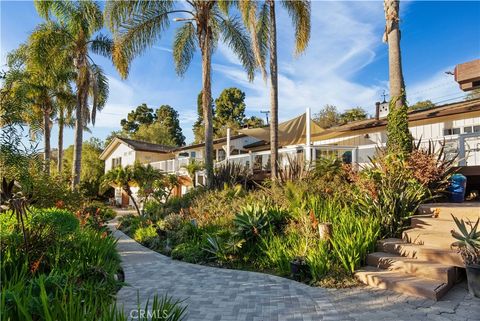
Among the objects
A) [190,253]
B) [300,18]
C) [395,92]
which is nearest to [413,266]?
[190,253]

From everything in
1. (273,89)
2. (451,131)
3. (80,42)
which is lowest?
(451,131)

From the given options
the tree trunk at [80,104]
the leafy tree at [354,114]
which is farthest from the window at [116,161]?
Result: the leafy tree at [354,114]

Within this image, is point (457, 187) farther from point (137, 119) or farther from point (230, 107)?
point (137, 119)

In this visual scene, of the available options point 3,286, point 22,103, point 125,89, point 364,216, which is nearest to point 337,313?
point 364,216

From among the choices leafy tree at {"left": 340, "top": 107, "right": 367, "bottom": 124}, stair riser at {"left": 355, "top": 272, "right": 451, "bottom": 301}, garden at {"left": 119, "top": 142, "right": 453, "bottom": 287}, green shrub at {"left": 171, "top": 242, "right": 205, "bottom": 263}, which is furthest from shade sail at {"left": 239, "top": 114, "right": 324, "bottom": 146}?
leafy tree at {"left": 340, "top": 107, "right": 367, "bottom": 124}

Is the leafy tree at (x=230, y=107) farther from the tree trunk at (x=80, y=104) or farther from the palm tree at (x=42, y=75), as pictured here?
the tree trunk at (x=80, y=104)

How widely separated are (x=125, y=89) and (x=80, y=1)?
21.8ft

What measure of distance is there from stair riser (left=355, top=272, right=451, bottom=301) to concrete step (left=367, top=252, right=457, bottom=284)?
0.21m

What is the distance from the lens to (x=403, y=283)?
5551 mm

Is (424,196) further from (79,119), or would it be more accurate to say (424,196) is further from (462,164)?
(79,119)

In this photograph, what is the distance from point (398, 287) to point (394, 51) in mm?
7570

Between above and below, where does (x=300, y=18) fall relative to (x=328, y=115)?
below

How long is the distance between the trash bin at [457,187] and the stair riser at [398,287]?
3.93 meters

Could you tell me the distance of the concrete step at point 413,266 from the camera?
5.56 m
